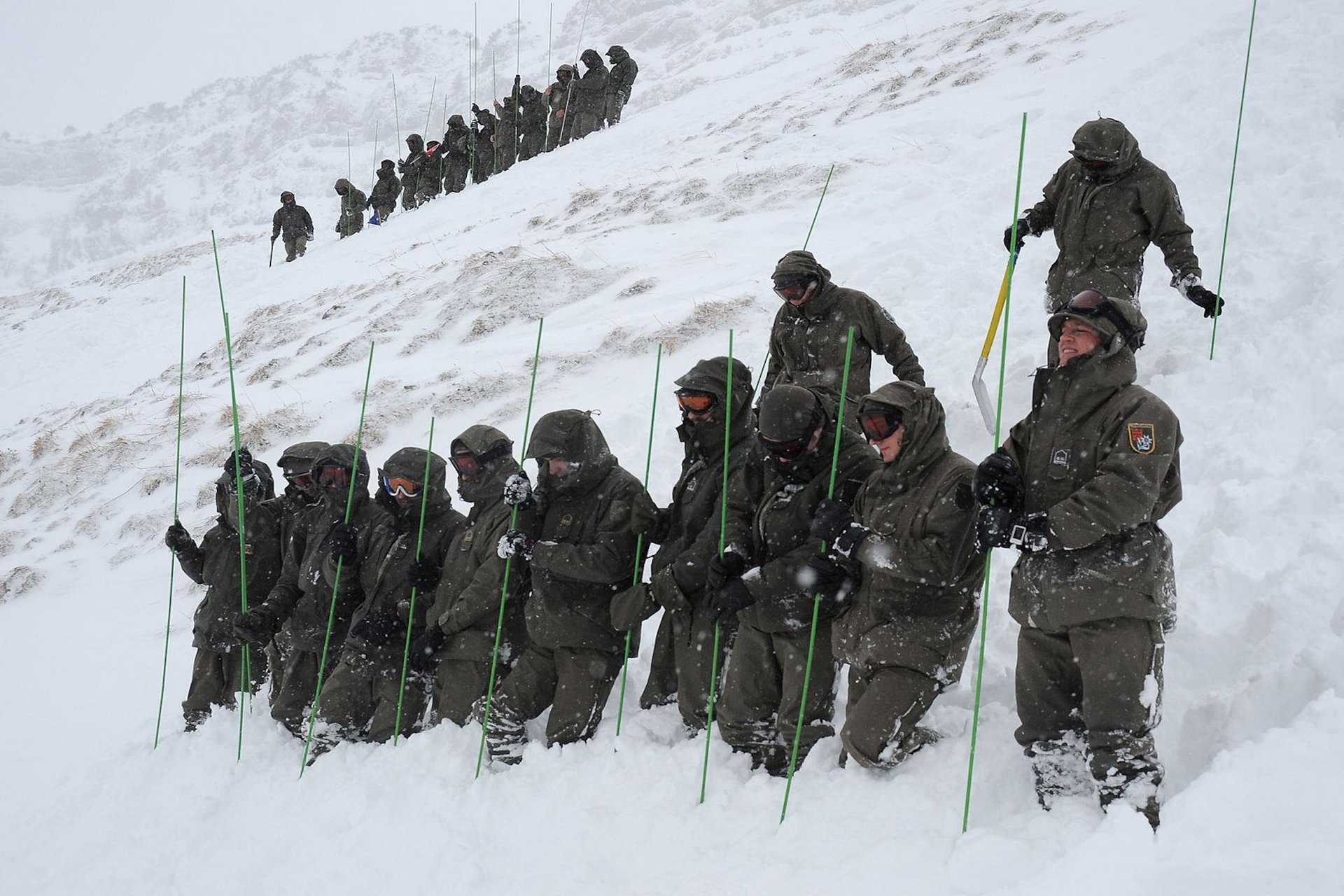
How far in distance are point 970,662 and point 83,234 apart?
59.7 meters

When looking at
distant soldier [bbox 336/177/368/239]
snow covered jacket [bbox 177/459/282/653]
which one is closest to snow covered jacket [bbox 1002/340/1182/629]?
snow covered jacket [bbox 177/459/282/653]

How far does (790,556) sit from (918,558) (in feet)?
2.11

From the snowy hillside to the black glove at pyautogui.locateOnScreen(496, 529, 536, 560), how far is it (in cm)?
90

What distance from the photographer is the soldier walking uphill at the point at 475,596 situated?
460 centimetres

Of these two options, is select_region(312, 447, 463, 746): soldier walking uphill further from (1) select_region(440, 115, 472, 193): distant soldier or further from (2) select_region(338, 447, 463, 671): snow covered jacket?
(1) select_region(440, 115, 472, 193): distant soldier

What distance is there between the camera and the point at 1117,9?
43.5 feet

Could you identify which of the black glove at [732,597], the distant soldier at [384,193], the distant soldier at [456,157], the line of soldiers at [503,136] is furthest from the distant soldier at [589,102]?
the black glove at [732,597]

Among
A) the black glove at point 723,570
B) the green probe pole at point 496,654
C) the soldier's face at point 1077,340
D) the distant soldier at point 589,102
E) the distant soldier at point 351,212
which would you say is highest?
A: the distant soldier at point 589,102

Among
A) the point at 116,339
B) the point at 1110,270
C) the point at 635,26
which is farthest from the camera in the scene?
the point at 635,26

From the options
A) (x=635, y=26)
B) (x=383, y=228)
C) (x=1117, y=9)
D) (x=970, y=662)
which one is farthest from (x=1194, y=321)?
(x=635, y=26)

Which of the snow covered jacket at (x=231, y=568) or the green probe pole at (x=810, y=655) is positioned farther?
the snow covered jacket at (x=231, y=568)

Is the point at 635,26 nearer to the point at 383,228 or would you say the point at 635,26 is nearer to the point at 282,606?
the point at 383,228

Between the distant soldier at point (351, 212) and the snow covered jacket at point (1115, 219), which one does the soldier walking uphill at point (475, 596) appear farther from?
the distant soldier at point (351, 212)

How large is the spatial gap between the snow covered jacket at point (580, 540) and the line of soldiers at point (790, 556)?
12mm
